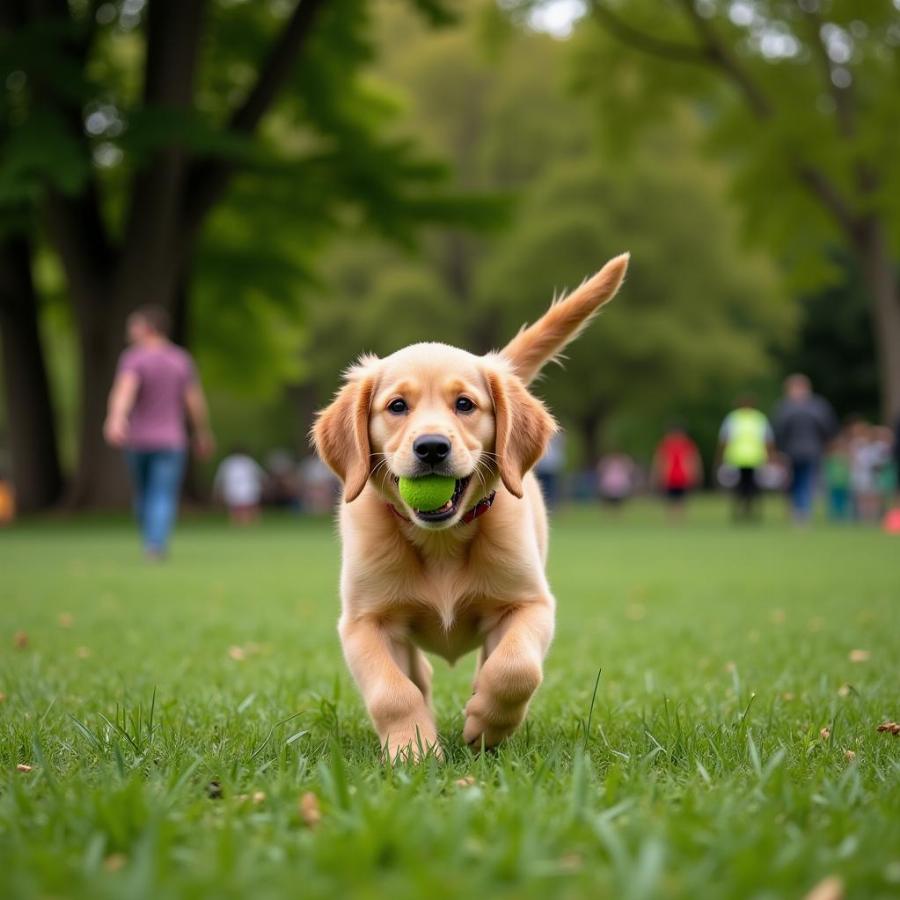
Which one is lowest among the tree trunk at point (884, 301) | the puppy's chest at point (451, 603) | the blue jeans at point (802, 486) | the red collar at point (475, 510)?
the blue jeans at point (802, 486)

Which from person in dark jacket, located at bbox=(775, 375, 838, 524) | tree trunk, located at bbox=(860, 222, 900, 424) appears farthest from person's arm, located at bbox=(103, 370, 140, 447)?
tree trunk, located at bbox=(860, 222, 900, 424)

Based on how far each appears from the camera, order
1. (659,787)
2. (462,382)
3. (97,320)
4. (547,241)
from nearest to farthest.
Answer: (659,787) → (462,382) → (97,320) → (547,241)

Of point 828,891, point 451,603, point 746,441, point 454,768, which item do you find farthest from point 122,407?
point 746,441

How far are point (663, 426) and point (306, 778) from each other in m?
49.7

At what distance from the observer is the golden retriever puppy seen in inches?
118

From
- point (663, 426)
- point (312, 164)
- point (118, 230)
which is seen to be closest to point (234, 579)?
point (312, 164)

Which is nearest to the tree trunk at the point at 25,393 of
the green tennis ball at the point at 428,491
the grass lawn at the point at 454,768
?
the grass lawn at the point at 454,768

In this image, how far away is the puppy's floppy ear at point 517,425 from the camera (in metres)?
3.46

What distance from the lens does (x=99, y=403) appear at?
18.8 meters

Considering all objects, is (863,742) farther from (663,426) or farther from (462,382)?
(663,426)

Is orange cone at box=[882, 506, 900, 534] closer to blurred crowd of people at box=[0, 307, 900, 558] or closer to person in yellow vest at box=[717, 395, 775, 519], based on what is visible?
blurred crowd of people at box=[0, 307, 900, 558]

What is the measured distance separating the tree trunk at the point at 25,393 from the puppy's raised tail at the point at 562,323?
61.6 ft

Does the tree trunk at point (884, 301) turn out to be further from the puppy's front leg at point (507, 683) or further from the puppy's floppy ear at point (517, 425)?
the puppy's front leg at point (507, 683)

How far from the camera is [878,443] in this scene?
22250 millimetres
